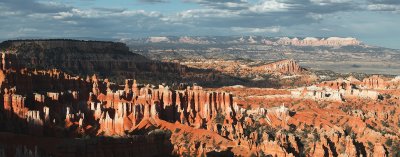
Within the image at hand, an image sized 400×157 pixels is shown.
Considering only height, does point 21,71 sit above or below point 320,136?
above

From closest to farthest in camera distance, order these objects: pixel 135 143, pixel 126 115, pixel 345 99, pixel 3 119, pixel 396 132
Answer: pixel 135 143 < pixel 3 119 < pixel 126 115 < pixel 396 132 < pixel 345 99

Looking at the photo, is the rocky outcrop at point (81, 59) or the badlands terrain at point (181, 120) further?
the rocky outcrop at point (81, 59)

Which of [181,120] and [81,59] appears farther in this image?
[81,59]

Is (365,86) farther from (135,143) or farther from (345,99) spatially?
(135,143)

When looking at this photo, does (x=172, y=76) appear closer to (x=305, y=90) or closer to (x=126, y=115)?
(x=305, y=90)

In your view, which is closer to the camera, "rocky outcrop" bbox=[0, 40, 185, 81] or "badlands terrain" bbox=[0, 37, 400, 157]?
"badlands terrain" bbox=[0, 37, 400, 157]

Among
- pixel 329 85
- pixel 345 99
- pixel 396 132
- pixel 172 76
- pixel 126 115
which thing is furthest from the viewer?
pixel 172 76

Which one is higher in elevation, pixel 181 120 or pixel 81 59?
pixel 81 59

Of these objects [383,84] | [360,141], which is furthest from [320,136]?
[383,84]

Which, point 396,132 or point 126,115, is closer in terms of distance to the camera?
point 126,115
